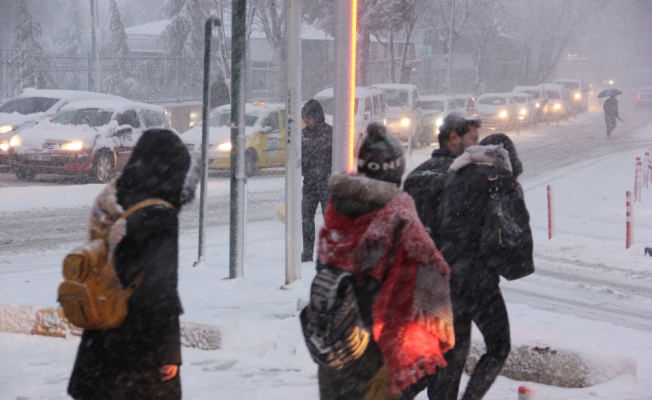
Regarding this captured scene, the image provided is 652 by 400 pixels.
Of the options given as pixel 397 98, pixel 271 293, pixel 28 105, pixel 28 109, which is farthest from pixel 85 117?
pixel 397 98

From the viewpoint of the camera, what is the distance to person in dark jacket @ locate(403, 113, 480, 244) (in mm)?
4570

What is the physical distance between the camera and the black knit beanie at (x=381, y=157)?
10.9ft

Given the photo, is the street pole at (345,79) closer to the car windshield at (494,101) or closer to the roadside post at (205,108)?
the roadside post at (205,108)

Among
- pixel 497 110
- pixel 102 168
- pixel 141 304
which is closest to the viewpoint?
pixel 141 304

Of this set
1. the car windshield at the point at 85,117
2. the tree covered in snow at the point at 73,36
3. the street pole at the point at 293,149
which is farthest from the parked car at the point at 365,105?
the tree covered in snow at the point at 73,36

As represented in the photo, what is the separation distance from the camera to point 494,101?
128 ft

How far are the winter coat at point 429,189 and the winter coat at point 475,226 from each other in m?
0.08

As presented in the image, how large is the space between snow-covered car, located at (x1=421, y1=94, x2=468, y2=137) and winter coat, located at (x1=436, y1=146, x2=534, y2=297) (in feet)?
88.9

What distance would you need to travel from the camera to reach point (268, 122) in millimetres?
21000

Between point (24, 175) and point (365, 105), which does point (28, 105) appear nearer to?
point (24, 175)

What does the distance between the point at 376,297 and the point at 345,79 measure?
370 centimetres

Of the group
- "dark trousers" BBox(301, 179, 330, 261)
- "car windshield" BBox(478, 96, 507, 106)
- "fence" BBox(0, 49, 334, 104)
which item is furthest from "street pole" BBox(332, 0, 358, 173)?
"car windshield" BBox(478, 96, 507, 106)

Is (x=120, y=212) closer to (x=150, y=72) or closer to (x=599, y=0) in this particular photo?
(x=150, y=72)

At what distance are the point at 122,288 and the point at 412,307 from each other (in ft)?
3.64
